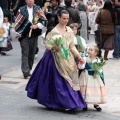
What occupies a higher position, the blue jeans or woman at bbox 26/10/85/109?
woman at bbox 26/10/85/109

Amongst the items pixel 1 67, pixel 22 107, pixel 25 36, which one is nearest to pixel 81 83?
pixel 22 107

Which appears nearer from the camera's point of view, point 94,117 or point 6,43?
point 94,117

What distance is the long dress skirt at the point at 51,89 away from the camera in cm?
866

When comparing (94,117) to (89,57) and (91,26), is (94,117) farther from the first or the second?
(91,26)

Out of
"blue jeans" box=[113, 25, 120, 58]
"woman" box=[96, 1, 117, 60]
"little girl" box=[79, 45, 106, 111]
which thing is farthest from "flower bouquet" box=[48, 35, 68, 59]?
"blue jeans" box=[113, 25, 120, 58]

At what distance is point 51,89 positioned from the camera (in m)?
8.78

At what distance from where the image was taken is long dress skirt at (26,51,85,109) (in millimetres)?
8656

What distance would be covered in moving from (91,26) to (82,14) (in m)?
7.59

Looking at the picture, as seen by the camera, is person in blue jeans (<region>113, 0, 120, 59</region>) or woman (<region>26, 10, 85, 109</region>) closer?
woman (<region>26, 10, 85, 109</region>)

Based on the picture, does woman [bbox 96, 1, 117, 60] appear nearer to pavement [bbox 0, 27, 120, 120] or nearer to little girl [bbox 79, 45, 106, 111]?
pavement [bbox 0, 27, 120, 120]

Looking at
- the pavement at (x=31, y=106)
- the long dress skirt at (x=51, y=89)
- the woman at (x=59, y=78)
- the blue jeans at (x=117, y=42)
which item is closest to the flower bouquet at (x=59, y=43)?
the woman at (x=59, y=78)

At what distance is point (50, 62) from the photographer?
29.0 ft

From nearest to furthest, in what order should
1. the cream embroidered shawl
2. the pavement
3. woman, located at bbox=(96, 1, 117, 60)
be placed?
the pavement < the cream embroidered shawl < woman, located at bbox=(96, 1, 117, 60)

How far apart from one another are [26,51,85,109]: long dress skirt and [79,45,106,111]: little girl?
131 mm
